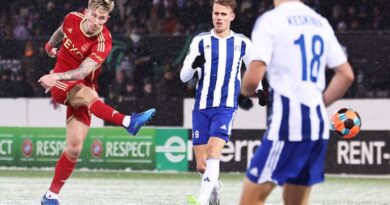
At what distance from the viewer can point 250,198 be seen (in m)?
5.79

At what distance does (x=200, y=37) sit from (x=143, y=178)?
18.0 ft

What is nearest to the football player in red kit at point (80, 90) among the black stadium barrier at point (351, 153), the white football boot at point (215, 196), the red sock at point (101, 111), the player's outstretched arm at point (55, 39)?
the red sock at point (101, 111)

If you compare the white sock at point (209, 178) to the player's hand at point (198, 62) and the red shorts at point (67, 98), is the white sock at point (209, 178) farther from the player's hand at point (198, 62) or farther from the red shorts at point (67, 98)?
the red shorts at point (67, 98)

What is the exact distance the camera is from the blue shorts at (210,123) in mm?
9758

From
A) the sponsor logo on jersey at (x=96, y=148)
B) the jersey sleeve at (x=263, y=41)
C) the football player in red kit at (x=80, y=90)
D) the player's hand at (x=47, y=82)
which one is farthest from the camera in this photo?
the sponsor logo on jersey at (x=96, y=148)

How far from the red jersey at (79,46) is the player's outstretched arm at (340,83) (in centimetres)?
372

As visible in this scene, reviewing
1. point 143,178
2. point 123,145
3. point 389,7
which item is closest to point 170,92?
point 123,145

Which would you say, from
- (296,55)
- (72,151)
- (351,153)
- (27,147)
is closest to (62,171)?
(72,151)

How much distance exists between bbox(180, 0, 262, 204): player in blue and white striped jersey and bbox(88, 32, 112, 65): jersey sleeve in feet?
2.49

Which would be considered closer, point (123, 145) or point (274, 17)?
point (274, 17)

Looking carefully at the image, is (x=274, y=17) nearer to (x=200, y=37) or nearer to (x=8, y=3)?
(x=200, y=37)

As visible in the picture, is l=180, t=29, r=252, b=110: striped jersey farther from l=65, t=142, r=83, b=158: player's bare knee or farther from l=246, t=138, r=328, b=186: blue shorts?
l=246, t=138, r=328, b=186: blue shorts

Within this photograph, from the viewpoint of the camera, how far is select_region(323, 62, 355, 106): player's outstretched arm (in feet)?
19.4

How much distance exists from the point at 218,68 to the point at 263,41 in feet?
14.1
